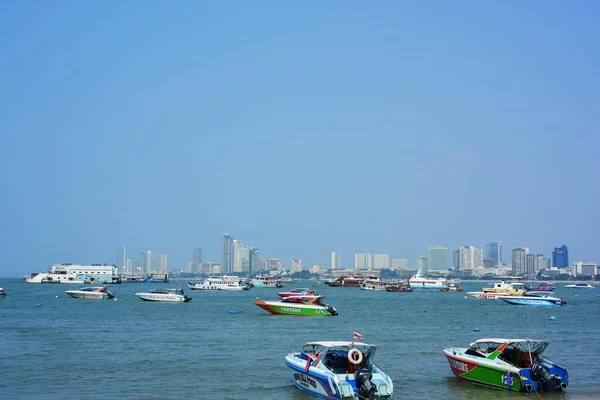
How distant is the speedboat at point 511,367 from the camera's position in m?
26.9

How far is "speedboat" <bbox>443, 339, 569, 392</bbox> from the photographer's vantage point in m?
26.9

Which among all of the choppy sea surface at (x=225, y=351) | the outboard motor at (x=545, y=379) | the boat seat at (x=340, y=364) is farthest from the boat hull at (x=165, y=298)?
the outboard motor at (x=545, y=379)

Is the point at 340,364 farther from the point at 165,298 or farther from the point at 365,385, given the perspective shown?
the point at 165,298

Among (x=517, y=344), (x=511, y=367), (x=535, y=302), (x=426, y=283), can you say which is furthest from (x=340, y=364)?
(x=426, y=283)

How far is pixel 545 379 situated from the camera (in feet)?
87.6

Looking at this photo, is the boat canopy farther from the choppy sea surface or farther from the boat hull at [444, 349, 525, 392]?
the choppy sea surface

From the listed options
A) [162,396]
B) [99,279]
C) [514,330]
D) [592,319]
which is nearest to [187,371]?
[162,396]

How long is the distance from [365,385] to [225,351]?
58.8 ft

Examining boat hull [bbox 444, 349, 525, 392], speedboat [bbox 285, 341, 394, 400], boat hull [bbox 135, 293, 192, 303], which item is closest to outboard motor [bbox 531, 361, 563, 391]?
boat hull [bbox 444, 349, 525, 392]

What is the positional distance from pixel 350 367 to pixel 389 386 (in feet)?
6.32

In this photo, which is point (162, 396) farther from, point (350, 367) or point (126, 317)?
point (126, 317)

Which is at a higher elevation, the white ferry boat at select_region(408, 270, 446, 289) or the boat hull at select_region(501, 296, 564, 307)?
the boat hull at select_region(501, 296, 564, 307)

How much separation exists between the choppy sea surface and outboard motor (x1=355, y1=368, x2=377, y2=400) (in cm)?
334

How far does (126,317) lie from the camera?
66.8m
